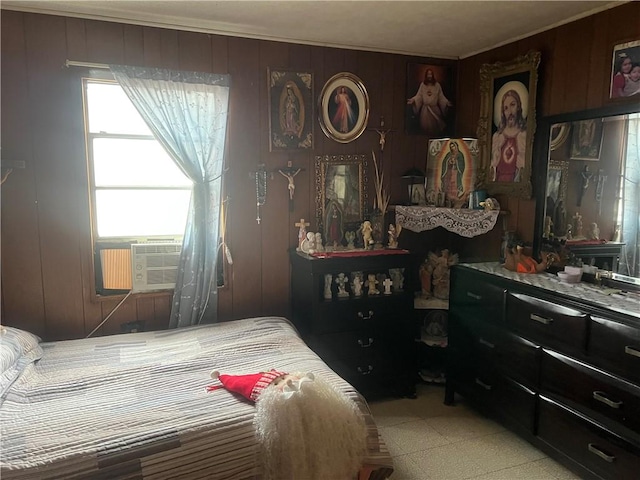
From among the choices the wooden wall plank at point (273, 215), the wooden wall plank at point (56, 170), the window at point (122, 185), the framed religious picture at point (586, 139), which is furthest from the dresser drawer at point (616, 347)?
the wooden wall plank at point (56, 170)

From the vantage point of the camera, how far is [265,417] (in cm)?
179

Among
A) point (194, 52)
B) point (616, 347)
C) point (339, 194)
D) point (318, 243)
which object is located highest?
point (194, 52)

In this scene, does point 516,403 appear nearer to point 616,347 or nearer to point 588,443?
point 588,443

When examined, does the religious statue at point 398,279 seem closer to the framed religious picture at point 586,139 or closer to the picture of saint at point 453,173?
the picture of saint at point 453,173

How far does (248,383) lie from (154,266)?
1.25 meters

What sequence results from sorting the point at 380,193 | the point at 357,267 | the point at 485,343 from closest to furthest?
the point at 485,343, the point at 357,267, the point at 380,193

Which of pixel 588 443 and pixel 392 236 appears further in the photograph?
pixel 392 236

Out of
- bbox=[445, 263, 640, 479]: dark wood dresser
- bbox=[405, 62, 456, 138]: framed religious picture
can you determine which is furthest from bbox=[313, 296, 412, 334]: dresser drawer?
bbox=[405, 62, 456, 138]: framed religious picture

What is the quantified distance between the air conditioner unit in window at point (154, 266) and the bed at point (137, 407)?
367 mm

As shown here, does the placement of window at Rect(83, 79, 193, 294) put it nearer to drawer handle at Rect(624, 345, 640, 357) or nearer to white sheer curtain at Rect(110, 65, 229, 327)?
white sheer curtain at Rect(110, 65, 229, 327)

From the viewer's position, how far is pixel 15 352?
225 centimetres

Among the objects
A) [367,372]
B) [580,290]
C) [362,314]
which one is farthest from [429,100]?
[367,372]

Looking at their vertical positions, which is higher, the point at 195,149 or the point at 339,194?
the point at 195,149

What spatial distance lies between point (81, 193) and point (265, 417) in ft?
5.86
